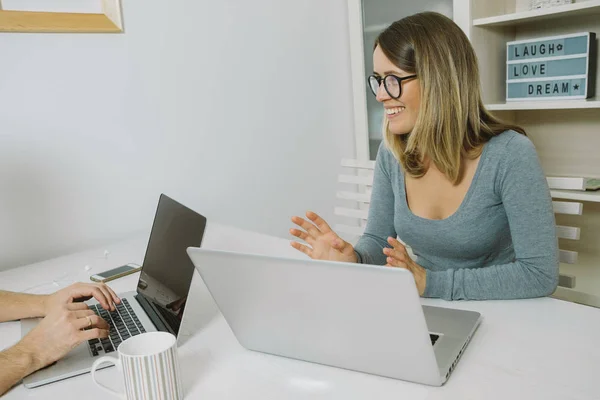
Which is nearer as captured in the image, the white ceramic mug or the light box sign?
the white ceramic mug

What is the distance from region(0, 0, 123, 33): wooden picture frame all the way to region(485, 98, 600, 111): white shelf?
1.35 m

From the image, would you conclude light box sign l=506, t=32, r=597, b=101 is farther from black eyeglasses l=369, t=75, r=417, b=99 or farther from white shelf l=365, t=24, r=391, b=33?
black eyeglasses l=369, t=75, r=417, b=99

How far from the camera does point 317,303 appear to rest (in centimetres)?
80

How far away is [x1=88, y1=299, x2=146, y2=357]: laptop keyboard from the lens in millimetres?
1020

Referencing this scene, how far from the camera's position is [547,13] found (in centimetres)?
183

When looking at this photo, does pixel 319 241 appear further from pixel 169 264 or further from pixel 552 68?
pixel 552 68

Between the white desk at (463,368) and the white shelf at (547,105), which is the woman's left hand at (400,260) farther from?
the white shelf at (547,105)

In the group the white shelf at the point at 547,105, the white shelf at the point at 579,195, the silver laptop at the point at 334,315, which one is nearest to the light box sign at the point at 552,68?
the white shelf at the point at 547,105

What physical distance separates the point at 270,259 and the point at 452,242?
0.68 m

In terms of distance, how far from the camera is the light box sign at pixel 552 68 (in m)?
1.83

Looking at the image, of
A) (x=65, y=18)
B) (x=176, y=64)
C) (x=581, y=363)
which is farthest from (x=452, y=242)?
(x=65, y=18)

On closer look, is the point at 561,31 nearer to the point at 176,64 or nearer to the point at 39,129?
the point at 176,64

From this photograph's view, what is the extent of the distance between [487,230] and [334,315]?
631mm

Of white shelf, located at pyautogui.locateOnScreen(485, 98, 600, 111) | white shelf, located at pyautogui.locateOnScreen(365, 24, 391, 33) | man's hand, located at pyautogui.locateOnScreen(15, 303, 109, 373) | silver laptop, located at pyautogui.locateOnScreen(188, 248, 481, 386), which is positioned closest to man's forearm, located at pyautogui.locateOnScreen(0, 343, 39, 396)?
man's hand, located at pyautogui.locateOnScreen(15, 303, 109, 373)
